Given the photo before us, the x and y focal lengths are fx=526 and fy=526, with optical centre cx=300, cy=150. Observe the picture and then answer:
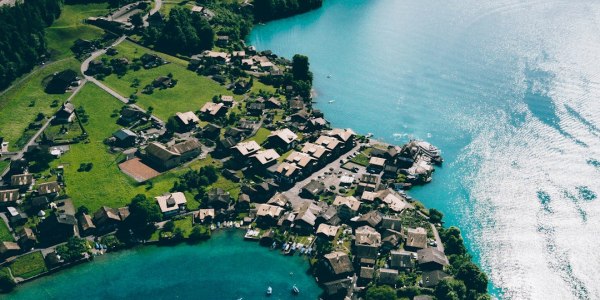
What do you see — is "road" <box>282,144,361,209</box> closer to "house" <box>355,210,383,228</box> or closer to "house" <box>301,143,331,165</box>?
"house" <box>301,143,331,165</box>

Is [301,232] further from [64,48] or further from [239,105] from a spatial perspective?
[64,48]

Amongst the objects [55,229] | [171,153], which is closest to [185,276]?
[55,229]

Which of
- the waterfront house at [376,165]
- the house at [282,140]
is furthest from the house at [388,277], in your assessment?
the house at [282,140]

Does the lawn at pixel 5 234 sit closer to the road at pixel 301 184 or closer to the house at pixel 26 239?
the house at pixel 26 239

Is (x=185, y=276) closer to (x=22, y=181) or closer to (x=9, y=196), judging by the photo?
(x=9, y=196)

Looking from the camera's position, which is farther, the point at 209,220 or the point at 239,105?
the point at 239,105

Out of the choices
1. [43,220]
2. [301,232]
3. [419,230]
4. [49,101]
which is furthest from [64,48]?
[419,230]
